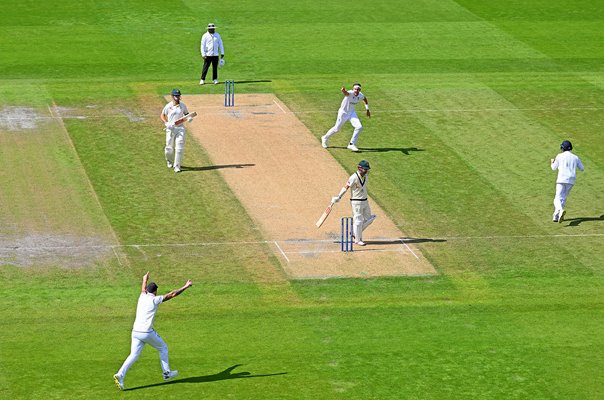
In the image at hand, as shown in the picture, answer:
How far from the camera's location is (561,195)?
35.2 m

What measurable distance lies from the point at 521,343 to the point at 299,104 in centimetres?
2147

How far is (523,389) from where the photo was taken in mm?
24844

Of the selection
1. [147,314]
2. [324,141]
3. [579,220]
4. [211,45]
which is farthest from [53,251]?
[211,45]

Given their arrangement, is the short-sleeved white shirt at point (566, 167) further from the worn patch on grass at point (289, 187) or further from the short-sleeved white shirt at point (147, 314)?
the short-sleeved white shirt at point (147, 314)

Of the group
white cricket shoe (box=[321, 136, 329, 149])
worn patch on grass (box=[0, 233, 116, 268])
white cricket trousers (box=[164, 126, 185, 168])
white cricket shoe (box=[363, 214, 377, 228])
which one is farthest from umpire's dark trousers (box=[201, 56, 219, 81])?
white cricket shoe (box=[363, 214, 377, 228])

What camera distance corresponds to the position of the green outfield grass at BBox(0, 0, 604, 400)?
25.9 m

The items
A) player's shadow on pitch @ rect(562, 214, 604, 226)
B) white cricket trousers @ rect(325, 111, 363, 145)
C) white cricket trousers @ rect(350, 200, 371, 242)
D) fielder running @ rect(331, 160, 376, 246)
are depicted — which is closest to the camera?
fielder running @ rect(331, 160, 376, 246)

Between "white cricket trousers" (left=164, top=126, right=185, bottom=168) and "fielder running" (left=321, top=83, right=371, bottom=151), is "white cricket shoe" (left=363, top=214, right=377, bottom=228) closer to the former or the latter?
"white cricket trousers" (left=164, top=126, right=185, bottom=168)

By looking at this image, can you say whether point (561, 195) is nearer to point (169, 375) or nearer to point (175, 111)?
point (175, 111)

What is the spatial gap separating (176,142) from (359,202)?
Result: 7.97 m

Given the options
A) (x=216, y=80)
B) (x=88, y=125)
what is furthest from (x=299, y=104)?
(x=88, y=125)

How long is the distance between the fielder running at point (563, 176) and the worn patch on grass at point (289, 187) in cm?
438

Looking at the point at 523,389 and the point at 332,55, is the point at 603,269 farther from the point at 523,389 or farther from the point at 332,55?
the point at 332,55

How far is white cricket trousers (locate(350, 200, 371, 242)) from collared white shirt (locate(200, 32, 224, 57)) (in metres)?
17.1
